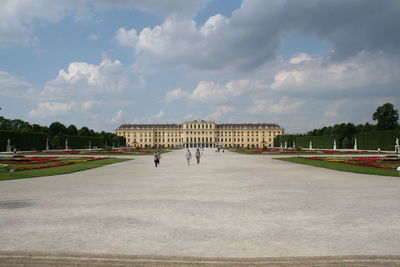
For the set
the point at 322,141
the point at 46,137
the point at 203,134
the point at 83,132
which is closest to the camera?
the point at 46,137

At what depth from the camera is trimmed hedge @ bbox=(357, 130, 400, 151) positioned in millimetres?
40281

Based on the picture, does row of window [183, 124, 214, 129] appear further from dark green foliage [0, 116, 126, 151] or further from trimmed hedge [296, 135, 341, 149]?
trimmed hedge [296, 135, 341, 149]

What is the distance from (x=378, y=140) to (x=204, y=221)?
4452 cm

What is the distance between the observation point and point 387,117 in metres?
54.4

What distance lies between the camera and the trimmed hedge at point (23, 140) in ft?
134

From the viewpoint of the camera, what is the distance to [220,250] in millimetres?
4102

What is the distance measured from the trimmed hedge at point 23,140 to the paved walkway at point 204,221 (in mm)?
36315

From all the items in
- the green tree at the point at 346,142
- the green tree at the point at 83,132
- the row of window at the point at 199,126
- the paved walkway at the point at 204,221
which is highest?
the row of window at the point at 199,126

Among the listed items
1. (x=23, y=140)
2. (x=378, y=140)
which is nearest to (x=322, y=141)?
(x=378, y=140)

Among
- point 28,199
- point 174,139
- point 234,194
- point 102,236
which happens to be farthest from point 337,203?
point 174,139

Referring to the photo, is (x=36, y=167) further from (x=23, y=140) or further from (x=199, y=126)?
(x=199, y=126)

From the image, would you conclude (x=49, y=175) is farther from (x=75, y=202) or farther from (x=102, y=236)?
(x=102, y=236)

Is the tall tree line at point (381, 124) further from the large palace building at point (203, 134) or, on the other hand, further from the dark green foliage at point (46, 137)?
the large palace building at point (203, 134)

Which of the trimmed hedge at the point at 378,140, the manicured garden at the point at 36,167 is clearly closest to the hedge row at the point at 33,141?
the manicured garden at the point at 36,167
